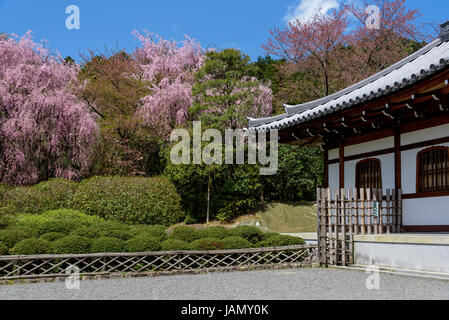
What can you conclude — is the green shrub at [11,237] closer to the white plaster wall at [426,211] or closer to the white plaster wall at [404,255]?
the white plaster wall at [404,255]

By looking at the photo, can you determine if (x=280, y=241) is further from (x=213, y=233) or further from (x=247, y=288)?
(x=247, y=288)

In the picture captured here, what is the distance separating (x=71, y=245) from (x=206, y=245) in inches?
100

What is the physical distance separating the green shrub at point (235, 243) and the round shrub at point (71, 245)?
8.79ft

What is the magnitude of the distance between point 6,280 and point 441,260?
7.03m

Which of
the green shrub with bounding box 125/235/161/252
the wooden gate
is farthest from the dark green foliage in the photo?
the green shrub with bounding box 125/235/161/252

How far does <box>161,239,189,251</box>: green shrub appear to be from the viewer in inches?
335

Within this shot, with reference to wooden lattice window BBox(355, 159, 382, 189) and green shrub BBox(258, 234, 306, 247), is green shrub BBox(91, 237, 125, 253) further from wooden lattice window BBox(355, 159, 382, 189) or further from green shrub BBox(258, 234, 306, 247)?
wooden lattice window BBox(355, 159, 382, 189)

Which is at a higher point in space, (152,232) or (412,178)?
(412,178)

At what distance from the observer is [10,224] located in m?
10.7

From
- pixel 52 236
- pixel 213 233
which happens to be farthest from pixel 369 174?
pixel 52 236

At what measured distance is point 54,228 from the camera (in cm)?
935

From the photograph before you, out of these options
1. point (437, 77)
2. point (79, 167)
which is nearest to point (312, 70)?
point (79, 167)

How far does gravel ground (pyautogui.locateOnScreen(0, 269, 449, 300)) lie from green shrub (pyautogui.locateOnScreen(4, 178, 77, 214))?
9153 mm
